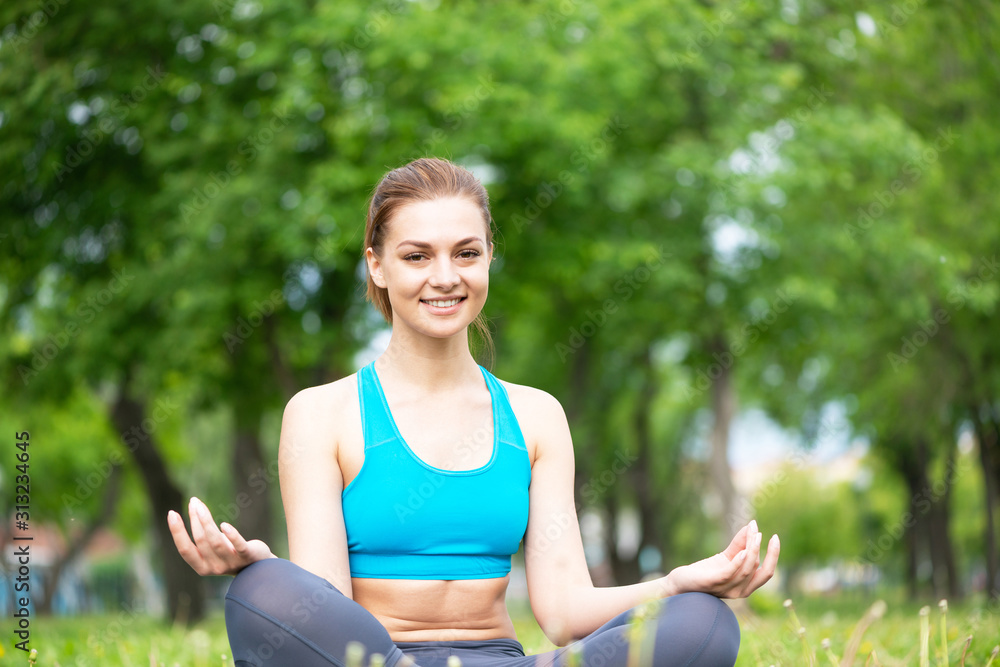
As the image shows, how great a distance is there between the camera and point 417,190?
2.74 m

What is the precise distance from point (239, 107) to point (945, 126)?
936cm

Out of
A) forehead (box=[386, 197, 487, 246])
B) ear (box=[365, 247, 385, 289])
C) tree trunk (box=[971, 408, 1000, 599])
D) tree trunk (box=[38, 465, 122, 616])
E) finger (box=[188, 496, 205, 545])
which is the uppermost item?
forehead (box=[386, 197, 487, 246])

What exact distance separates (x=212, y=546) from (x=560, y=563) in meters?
1.02

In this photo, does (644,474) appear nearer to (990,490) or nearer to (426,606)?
(990,490)

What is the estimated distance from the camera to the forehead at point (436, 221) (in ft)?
8.84

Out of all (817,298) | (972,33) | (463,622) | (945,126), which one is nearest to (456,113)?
(817,298)

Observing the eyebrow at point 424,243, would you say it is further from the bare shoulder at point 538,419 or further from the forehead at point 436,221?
the bare shoulder at point 538,419

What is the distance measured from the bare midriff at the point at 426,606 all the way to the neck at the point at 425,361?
57 centimetres

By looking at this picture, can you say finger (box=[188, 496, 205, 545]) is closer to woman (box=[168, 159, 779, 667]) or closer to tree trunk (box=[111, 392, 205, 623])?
woman (box=[168, 159, 779, 667])

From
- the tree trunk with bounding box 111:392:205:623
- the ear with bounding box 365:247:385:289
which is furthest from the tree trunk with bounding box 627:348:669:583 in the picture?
the ear with bounding box 365:247:385:289

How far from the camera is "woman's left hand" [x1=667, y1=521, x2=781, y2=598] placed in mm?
2223

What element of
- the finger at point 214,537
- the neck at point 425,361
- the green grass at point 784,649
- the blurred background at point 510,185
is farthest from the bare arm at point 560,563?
the blurred background at point 510,185

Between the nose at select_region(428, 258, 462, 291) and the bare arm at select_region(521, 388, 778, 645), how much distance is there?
464mm

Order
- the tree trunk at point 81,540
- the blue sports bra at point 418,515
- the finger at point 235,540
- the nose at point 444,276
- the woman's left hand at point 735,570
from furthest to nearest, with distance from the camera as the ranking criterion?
the tree trunk at point 81,540, the nose at point 444,276, the blue sports bra at point 418,515, the woman's left hand at point 735,570, the finger at point 235,540
